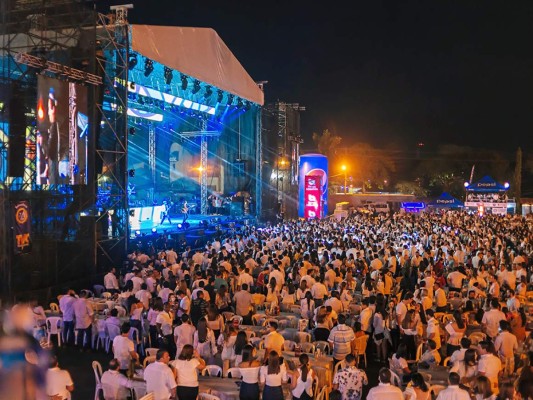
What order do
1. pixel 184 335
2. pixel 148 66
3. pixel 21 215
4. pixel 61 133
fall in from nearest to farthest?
pixel 184 335
pixel 21 215
pixel 61 133
pixel 148 66

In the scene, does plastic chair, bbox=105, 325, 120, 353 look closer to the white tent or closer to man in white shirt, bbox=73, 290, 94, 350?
man in white shirt, bbox=73, 290, 94, 350

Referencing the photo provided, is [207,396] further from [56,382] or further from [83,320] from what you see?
[83,320]

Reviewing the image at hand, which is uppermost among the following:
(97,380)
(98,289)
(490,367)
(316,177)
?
(316,177)

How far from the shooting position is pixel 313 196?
25.9 metres

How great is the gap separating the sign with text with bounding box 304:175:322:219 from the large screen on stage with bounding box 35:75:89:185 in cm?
1492

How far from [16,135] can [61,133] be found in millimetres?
897

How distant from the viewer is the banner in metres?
10.3

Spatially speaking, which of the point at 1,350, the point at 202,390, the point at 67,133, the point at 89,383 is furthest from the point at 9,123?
the point at 1,350

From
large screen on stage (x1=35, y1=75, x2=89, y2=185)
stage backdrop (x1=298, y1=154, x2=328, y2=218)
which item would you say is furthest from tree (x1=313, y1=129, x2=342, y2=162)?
large screen on stage (x1=35, y1=75, x2=89, y2=185)

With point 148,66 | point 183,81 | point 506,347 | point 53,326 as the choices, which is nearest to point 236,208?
point 183,81

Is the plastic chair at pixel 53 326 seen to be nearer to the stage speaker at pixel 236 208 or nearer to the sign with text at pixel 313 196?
the stage speaker at pixel 236 208

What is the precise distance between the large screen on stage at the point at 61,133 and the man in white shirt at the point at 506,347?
8891 mm

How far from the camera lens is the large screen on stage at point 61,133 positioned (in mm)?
10898

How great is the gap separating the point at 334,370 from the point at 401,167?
204ft
